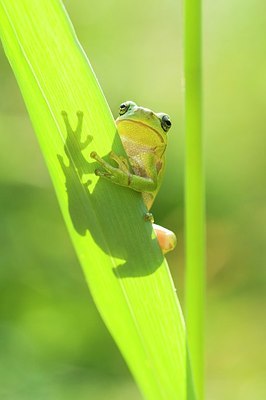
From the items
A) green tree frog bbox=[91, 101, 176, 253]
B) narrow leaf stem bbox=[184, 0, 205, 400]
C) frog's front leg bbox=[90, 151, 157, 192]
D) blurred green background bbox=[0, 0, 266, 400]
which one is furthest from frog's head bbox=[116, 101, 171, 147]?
blurred green background bbox=[0, 0, 266, 400]

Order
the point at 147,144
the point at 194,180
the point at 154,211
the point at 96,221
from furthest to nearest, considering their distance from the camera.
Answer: the point at 154,211
the point at 147,144
the point at 96,221
the point at 194,180

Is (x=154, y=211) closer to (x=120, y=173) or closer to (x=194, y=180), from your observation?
(x=120, y=173)

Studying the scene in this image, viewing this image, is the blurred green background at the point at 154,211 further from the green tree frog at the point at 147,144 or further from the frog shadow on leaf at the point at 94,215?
the frog shadow on leaf at the point at 94,215

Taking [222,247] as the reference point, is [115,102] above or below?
above

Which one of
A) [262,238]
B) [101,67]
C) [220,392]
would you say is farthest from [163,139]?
[262,238]

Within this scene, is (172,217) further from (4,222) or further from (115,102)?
(4,222)

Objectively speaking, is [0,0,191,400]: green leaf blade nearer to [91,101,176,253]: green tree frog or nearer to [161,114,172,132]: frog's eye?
[91,101,176,253]: green tree frog

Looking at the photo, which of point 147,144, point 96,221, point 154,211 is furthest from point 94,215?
point 154,211

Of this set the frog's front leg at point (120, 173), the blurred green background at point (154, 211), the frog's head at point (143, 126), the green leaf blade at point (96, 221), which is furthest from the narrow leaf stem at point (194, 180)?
the blurred green background at point (154, 211)
